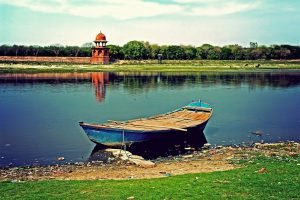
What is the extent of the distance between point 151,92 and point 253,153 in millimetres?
40122

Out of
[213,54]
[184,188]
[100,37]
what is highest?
[100,37]

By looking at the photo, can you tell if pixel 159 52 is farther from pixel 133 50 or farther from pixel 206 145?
pixel 206 145

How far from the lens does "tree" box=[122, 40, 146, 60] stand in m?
145

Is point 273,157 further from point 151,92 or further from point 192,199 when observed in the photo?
point 151,92

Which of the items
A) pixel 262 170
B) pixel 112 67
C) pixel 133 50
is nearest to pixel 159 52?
pixel 133 50

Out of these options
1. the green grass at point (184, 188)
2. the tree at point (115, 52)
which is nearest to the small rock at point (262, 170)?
the green grass at point (184, 188)

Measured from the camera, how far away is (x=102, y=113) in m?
42.6

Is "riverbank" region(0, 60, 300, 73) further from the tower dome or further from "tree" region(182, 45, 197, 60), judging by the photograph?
"tree" region(182, 45, 197, 60)

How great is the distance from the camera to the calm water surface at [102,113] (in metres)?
27.6

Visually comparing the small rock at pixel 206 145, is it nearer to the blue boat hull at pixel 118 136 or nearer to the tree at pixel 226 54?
the blue boat hull at pixel 118 136

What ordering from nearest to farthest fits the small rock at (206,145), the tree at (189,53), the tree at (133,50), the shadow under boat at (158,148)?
the shadow under boat at (158,148)
the small rock at (206,145)
the tree at (133,50)
the tree at (189,53)

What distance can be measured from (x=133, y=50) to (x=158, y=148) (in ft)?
395

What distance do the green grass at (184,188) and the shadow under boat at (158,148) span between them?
8.58 m

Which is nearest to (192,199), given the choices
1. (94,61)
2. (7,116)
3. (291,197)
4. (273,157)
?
(291,197)
